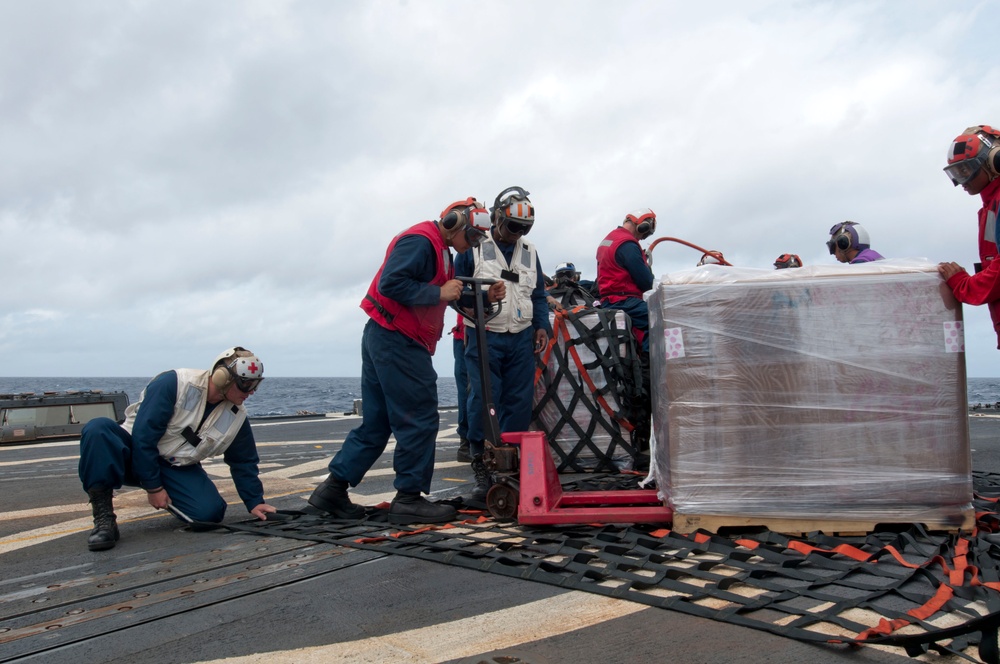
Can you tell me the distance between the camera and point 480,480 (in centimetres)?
502

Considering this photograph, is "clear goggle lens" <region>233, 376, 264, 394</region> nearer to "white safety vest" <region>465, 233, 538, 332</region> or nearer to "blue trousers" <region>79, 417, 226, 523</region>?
"blue trousers" <region>79, 417, 226, 523</region>

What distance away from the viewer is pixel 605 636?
239 centimetres

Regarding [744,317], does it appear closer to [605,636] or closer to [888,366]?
[888,366]

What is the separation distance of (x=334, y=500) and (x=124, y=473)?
→ 125cm

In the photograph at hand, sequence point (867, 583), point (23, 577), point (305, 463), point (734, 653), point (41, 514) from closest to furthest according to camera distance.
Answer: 1. point (734, 653)
2. point (867, 583)
3. point (23, 577)
4. point (41, 514)
5. point (305, 463)

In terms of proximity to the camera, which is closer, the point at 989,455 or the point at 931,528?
the point at 931,528

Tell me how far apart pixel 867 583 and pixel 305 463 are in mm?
5938

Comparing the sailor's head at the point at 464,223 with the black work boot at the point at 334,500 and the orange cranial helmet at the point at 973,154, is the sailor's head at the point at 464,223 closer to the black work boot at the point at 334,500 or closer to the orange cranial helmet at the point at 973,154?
the black work boot at the point at 334,500

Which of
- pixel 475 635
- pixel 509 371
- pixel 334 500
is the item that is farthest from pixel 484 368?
pixel 475 635

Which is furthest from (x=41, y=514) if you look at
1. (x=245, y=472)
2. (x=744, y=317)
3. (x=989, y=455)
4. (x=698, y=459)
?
(x=989, y=455)

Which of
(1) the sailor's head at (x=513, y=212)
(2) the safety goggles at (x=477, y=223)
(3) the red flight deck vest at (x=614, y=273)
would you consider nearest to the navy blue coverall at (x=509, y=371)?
(1) the sailor's head at (x=513, y=212)

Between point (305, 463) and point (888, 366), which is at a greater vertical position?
point (888, 366)

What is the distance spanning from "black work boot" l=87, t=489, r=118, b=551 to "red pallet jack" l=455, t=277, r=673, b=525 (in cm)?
213

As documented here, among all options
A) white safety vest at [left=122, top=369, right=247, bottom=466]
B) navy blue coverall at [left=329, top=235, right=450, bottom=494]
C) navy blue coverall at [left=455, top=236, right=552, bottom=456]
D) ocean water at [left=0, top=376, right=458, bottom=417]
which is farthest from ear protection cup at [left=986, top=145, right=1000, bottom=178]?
ocean water at [left=0, top=376, right=458, bottom=417]
